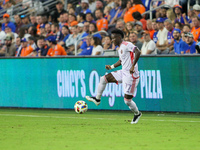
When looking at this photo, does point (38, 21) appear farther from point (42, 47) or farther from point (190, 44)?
point (190, 44)

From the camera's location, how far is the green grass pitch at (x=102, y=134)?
305 inches

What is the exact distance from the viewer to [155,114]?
1452 cm

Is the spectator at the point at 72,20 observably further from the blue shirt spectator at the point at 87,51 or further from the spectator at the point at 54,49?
the blue shirt spectator at the point at 87,51

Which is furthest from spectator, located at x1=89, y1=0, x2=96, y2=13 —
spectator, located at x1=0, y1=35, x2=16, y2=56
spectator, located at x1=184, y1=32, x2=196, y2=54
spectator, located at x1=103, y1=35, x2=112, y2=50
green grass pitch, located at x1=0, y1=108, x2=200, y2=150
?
green grass pitch, located at x1=0, y1=108, x2=200, y2=150

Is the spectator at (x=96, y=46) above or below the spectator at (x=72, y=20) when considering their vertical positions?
below

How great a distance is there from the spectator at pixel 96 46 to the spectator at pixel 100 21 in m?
2.65

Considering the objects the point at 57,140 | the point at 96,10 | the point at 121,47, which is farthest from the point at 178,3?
the point at 57,140

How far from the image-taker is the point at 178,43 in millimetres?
15148

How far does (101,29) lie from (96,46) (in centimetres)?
285

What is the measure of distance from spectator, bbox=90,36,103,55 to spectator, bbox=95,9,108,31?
8.68 ft

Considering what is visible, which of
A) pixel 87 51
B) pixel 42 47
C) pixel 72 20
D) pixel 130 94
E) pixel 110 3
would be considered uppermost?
pixel 110 3

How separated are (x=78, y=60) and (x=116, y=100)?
6.56 ft

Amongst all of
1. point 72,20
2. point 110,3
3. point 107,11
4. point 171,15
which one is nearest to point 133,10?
point 107,11

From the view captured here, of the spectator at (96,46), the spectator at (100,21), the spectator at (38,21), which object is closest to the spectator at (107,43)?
the spectator at (96,46)
